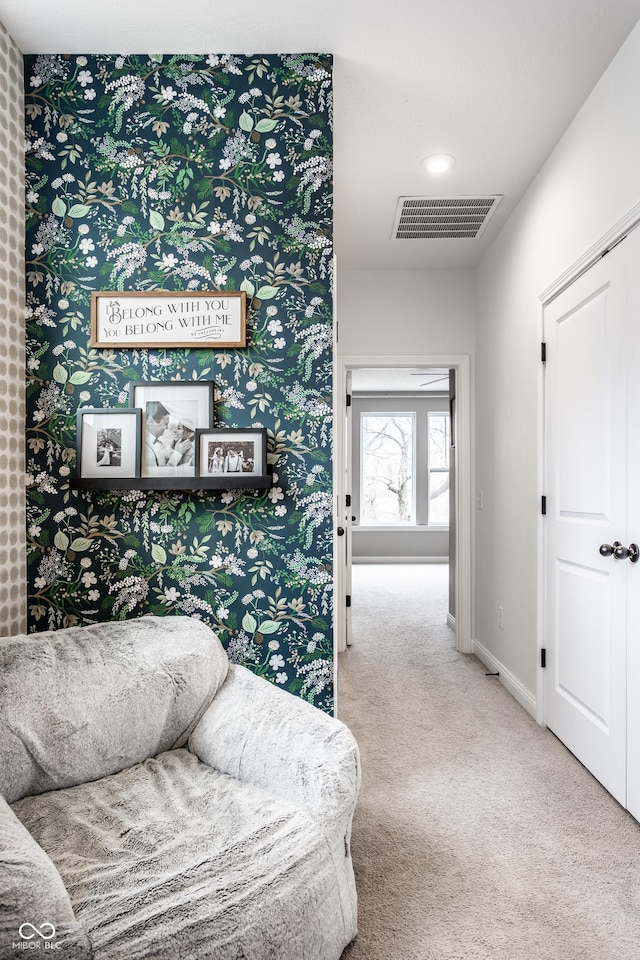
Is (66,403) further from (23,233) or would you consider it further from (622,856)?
(622,856)

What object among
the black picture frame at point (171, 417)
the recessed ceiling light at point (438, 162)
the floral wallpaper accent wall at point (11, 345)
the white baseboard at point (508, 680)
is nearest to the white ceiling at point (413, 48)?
the recessed ceiling light at point (438, 162)

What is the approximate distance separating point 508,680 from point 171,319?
269 cm

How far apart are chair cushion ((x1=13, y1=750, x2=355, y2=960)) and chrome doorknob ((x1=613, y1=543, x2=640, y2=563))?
1.41m

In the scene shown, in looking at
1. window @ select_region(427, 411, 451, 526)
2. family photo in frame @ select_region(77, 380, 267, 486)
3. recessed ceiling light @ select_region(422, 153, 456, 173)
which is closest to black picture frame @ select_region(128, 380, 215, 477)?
family photo in frame @ select_region(77, 380, 267, 486)

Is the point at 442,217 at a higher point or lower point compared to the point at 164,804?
higher

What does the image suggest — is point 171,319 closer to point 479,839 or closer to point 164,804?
point 164,804

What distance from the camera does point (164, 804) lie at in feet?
5.36

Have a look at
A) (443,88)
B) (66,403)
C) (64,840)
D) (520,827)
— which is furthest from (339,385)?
(64,840)

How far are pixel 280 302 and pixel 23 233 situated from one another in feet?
3.10

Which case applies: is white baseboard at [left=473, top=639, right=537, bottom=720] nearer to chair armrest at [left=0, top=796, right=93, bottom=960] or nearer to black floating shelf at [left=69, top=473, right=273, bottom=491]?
black floating shelf at [left=69, top=473, right=273, bottom=491]

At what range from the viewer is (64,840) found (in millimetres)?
1481

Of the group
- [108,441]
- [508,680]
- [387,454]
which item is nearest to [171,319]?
[108,441]

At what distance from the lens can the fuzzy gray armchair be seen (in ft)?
3.94

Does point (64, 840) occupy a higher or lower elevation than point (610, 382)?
lower
